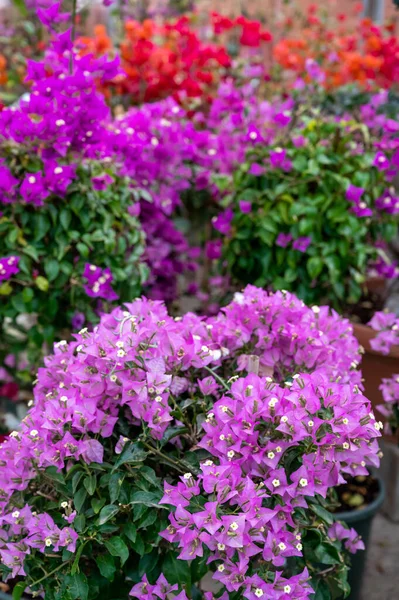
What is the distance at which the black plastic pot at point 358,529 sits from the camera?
1.70 meters

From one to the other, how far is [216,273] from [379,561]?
116 centimetres

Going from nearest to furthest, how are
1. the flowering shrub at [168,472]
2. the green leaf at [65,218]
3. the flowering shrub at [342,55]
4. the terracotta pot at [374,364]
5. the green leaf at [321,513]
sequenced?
the flowering shrub at [168,472], the green leaf at [321,513], the green leaf at [65,218], the terracotta pot at [374,364], the flowering shrub at [342,55]

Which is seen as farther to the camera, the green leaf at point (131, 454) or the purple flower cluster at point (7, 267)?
the purple flower cluster at point (7, 267)

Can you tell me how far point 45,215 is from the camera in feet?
5.68

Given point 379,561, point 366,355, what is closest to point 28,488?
point 366,355

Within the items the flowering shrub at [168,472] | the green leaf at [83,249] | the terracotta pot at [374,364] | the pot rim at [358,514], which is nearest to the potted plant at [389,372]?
the terracotta pot at [374,364]

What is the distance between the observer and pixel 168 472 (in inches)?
48.6

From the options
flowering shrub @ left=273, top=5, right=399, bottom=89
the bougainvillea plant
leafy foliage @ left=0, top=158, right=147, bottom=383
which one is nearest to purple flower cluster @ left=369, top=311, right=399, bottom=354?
the bougainvillea plant

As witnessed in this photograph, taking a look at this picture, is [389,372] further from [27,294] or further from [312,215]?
[27,294]

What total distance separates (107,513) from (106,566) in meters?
0.10

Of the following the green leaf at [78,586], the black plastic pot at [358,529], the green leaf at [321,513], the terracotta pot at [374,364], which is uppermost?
the green leaf at [321,513]

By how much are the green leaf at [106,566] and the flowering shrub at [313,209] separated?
1130 mm

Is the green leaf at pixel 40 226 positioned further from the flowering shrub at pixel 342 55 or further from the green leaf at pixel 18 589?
the flowering shrub at pixel 342 55

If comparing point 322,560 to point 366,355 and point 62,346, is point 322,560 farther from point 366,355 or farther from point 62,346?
point 366,355
